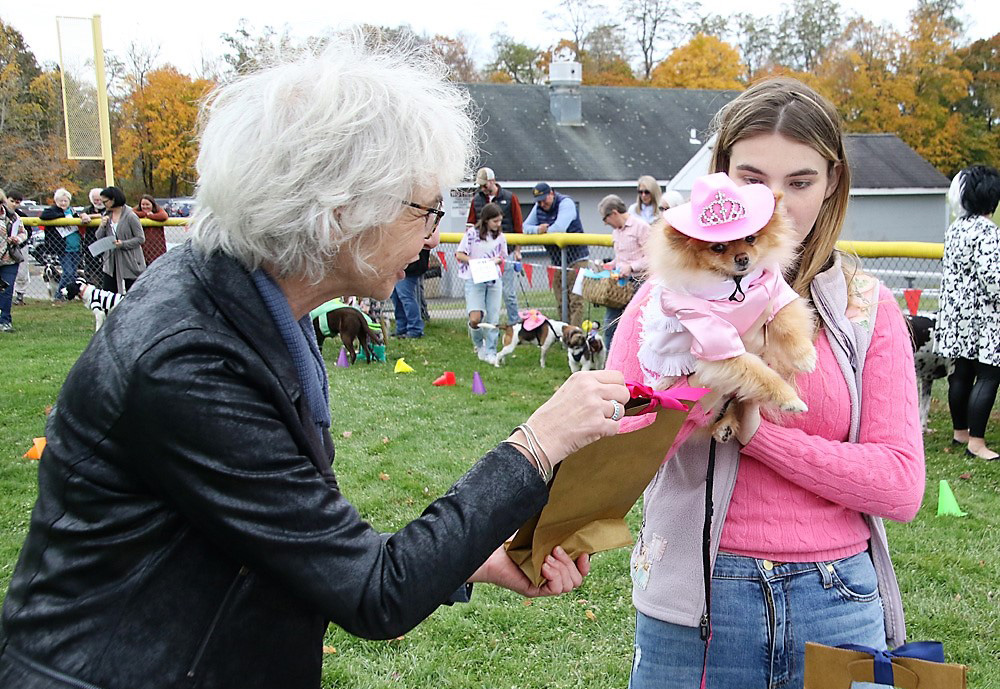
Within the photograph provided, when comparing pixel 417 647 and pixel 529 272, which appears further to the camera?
pixel 529 272

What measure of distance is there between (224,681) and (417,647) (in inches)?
103

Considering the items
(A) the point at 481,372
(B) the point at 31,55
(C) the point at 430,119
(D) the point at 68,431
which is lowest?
(A) the point at 481,372

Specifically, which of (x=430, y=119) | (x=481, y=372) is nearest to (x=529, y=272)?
(x=481, y=372)

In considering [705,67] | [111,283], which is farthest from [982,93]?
[111,283]

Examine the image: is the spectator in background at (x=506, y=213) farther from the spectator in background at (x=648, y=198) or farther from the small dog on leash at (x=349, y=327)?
the small dog on leash at (x=349, y=327)

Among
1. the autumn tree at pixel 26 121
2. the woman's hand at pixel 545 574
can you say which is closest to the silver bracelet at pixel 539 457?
the woman's hand at pixel 545 574

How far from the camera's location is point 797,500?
1.88m

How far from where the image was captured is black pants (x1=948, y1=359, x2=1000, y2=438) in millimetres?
6590

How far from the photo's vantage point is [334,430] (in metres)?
7.49

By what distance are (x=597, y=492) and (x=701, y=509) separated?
29 centimetres

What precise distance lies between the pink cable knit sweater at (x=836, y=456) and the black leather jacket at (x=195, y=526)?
2.26 feet

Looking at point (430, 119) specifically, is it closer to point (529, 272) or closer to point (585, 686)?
point (585, 686)

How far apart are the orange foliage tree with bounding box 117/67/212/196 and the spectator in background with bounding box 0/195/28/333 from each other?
20831 millimetres

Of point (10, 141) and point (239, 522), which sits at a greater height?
point (10, 141)
